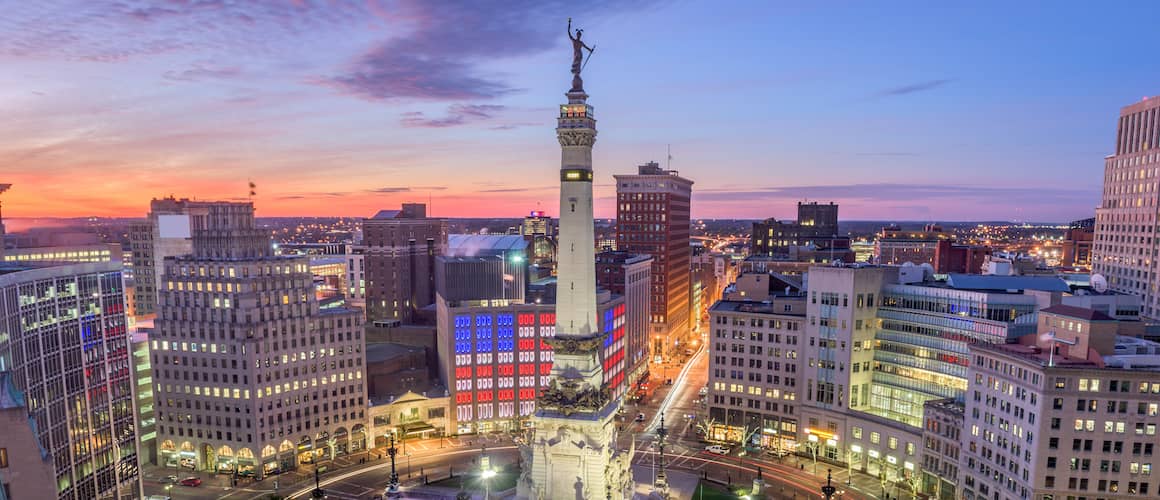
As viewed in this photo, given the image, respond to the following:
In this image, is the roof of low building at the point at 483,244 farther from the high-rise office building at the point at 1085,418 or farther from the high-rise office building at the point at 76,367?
the high-rise office building at the point at 1085,418

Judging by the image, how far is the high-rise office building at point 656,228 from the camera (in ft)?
543

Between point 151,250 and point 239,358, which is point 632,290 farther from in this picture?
point 151,250

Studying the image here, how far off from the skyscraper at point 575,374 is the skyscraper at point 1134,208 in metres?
113

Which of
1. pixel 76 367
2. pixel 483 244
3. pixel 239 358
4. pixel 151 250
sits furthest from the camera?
pixel 151 250

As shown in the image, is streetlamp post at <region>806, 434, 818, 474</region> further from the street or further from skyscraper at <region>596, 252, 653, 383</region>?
skyscraper at <region>596, 252, 653, 383</region>

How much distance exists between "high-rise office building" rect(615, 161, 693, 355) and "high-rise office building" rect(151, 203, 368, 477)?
85.9 m

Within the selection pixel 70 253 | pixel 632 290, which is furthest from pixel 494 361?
pixel 70 253

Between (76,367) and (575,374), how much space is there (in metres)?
53.5

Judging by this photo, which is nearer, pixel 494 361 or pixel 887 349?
pixel 887 349

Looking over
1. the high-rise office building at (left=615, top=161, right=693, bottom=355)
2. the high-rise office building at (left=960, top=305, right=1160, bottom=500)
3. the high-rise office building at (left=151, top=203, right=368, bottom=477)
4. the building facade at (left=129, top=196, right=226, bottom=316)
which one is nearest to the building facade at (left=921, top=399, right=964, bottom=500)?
the high-rise office building at (left=960, top=305, right=1160, bottom=500)

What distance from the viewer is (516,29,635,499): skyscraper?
225 ft

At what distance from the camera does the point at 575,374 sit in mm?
70250

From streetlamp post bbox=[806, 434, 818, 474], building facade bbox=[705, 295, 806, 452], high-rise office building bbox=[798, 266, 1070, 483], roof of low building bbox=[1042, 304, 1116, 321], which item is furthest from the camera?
building facade bbox=[705, 295, 806, 452]

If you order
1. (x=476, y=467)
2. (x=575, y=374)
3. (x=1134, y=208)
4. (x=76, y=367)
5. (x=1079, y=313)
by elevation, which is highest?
(x=1134, y=208)
